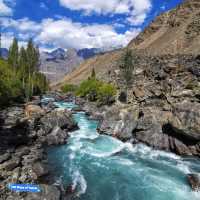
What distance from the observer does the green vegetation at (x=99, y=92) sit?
313 ft

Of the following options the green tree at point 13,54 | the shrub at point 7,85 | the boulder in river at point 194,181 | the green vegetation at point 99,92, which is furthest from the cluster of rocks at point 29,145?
the green vegetation at point 99,92

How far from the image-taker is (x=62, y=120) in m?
51.9

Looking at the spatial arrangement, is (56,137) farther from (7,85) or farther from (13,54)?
(13,54)

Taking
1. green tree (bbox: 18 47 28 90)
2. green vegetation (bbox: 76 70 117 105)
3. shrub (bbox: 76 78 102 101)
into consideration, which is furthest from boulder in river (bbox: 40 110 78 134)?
shrub (bbox: 76 78 102 101)

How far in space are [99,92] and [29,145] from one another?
6054cm

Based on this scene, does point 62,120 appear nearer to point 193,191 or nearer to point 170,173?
point 170,173

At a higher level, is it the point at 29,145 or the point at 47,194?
the point at 29,145

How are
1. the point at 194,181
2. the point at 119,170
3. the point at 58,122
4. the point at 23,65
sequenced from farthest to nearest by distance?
the point at 23,65
the point at 58,122
the point at 119,170
the point at 194,181

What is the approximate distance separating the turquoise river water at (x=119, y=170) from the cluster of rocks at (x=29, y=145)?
204 cm

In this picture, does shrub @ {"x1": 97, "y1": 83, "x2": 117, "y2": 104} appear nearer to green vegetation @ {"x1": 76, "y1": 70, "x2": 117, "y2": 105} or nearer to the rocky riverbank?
green vegetation @ {"x1": 76, "y1": 70, "x2": 117, "y2": 105}

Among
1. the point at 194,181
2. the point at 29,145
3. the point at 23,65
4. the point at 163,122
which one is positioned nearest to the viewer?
the point at 194,181

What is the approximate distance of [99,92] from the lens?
326ft

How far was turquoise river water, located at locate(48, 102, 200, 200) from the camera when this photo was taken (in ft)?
91.3

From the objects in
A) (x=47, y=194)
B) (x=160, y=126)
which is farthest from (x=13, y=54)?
(x=47, y=194)
